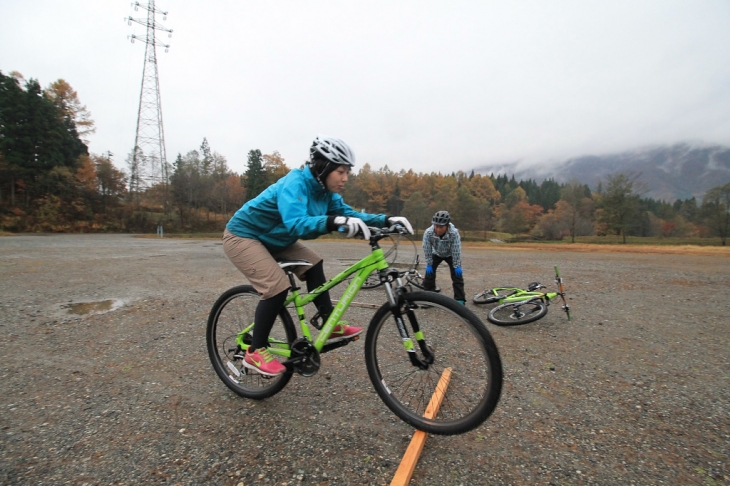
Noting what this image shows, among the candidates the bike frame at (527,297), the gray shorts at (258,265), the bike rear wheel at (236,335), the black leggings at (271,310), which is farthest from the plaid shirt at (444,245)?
the gray shorts at (258,265)

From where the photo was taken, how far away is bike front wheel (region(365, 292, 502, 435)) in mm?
2307

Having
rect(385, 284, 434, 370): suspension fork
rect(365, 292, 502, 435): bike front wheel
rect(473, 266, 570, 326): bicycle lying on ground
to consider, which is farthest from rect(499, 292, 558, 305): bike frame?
rect(385, 284, 434, 370): suspension fork

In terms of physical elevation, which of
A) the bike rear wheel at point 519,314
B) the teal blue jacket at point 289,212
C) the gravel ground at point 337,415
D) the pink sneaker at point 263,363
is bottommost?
the gravel ground at point 337,415

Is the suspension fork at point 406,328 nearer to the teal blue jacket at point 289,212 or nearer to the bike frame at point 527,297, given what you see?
the teal blue jacket at point 289,212

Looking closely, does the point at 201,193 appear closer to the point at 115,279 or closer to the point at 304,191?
the point at 115,279

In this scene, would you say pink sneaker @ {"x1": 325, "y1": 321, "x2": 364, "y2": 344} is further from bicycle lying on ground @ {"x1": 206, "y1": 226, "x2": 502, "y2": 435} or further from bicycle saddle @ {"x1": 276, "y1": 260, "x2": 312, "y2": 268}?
bicycle saddle @ {"x1": 276, "y1": 260, "x2": 312, "y2": 268}

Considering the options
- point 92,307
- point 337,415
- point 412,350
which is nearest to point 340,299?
point 412,350

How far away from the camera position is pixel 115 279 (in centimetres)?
Answer: 945

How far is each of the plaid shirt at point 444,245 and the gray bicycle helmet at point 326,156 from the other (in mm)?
4429

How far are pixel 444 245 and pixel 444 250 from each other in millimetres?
103

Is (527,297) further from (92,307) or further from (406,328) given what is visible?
(92,307)

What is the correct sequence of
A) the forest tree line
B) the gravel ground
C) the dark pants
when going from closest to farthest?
the gravel ground, the dark pants, the forest tree line

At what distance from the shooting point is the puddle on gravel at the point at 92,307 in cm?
613

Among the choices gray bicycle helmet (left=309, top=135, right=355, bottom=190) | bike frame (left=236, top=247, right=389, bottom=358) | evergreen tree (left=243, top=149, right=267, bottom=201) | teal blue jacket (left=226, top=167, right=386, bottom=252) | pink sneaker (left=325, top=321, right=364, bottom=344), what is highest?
evergreen tree (left=243, top=149, right=267, bottom=201)
